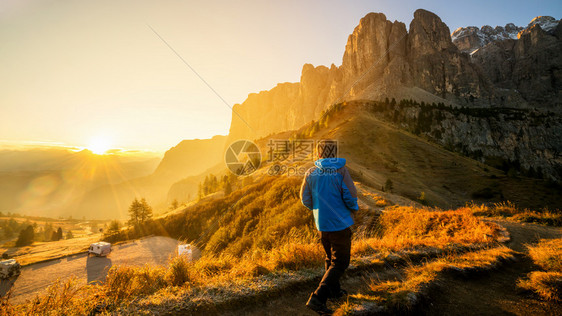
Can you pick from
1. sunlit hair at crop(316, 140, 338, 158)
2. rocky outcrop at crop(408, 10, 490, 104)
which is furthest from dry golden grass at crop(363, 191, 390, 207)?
rocky outcrop at crop(408, 10, 490, 104)

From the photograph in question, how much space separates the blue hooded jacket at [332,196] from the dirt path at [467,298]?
164 centimetres

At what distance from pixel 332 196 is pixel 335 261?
1147 millimetres

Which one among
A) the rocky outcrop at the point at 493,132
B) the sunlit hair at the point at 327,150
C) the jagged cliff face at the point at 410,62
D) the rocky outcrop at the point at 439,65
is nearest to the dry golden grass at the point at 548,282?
the sunlit hair at the point at 327,150

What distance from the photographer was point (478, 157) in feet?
290

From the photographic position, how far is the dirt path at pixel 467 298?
4.07 meters

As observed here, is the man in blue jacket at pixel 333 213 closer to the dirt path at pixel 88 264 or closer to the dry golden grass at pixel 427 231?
the dry golden grass at pixel 427 231

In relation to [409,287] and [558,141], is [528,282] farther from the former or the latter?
[558,141]

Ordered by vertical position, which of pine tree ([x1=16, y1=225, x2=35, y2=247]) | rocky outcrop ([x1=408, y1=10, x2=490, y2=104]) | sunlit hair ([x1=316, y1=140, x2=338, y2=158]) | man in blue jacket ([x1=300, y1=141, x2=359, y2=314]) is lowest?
pine tree ([x1=16, y1=225, x2=35, y2=247])

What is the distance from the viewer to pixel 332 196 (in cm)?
426

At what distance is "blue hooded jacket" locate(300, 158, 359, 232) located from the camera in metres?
4.15

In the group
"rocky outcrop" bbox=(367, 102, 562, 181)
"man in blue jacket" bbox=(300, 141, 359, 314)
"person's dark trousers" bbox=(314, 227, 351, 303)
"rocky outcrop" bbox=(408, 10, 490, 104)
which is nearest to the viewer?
"person's dark trousers" bbox=(314, 227, 351, 303)

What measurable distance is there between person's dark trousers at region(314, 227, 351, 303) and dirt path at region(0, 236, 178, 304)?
36.5m

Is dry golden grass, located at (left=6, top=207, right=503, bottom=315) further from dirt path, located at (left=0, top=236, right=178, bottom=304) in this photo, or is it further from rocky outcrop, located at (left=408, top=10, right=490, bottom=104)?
rocky outcrop, located at (left=408, top=10, right=490, bottom=104)

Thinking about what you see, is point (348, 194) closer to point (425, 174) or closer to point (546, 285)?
point (546, 285)
